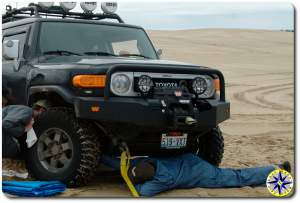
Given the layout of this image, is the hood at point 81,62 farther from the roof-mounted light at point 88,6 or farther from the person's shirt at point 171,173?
the roof-mounted light at point 88,6

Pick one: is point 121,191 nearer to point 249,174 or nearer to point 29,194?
point 29,194

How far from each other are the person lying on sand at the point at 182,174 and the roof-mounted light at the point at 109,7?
2332mm

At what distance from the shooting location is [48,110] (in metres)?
5.29

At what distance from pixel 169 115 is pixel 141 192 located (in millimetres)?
755

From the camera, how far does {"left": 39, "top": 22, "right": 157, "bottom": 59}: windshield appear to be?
5973 millimetres

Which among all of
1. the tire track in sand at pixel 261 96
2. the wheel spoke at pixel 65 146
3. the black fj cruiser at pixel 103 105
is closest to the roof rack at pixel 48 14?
the black fj cruiser at pixel 103 105

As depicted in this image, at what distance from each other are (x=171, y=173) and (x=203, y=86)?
0.90 metres

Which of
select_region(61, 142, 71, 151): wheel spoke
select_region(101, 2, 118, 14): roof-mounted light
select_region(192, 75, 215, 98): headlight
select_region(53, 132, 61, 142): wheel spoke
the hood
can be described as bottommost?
select_region(61, 142, 71, 151): wheel spoke

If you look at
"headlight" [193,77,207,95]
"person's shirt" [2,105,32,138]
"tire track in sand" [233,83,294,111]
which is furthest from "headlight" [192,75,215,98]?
"tire track in sand" [233,83,294,111]

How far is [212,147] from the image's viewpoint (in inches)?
238

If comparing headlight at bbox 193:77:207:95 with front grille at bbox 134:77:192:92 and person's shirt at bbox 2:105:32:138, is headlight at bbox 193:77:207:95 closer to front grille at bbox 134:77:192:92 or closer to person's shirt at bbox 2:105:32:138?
front grille at bbox 134:77:192:92

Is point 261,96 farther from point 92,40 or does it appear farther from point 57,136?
point 57,136

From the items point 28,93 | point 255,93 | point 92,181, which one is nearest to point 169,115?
point 92,181

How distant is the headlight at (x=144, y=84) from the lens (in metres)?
5.00
